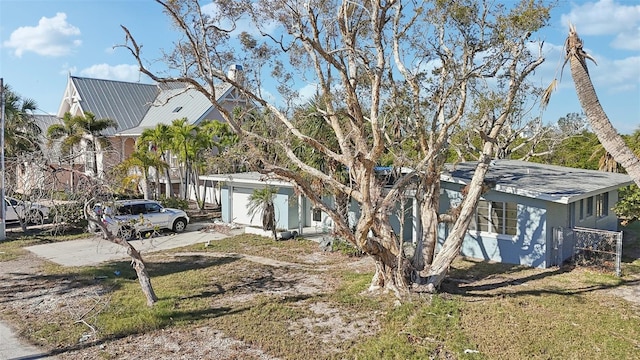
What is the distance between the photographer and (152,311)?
1020 centimetres

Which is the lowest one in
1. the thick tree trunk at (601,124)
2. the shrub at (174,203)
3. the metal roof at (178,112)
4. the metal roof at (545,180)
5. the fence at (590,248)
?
the fence at (590,248)

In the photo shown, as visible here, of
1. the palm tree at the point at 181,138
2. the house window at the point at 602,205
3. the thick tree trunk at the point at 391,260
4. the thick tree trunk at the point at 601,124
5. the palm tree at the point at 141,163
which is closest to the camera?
the thick tree trunk at the point at 601,124

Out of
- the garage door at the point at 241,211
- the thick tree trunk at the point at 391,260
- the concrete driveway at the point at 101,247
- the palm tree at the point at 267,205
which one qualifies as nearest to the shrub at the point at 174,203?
the concrete driveway at the point at 101,247

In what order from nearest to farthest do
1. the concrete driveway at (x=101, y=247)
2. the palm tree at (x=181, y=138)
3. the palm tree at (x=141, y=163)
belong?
the concrete driveway at (x=101, y=247) → the palm tree at (x=141, y=163) → the palm tree at (x=181, y=138)

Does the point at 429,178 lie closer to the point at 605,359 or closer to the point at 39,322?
the point at 605,359

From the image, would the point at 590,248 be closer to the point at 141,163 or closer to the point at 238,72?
the point at 238,72

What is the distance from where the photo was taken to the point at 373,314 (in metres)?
10.1

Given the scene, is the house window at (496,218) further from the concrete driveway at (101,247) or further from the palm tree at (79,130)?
the palm tree at (79,130)

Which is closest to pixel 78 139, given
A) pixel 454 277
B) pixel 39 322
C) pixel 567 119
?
pixel 39 322

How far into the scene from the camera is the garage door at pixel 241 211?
22433 millimetres

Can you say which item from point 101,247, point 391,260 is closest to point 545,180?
point 391,260

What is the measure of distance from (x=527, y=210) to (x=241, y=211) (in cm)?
1334

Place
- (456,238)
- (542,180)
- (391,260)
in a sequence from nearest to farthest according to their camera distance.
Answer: (391,260)
(456,238)
(542,180)

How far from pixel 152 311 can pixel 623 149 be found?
969 cm
